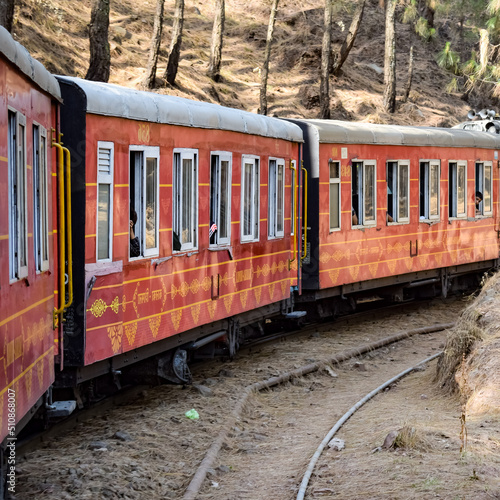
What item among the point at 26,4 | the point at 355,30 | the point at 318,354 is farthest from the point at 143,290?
the point at 355,30

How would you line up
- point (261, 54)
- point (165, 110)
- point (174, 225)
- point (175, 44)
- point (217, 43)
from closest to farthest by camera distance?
point (165, 110) → point (174, 225) → point (175, 44) → point (217, 43) → point (261, 54)

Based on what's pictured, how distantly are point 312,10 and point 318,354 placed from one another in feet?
112

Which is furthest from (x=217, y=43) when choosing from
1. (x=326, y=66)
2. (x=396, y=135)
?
(x=396, y=135)

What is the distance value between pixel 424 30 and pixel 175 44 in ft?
57.0

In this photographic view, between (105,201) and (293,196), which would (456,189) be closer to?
(293,196)

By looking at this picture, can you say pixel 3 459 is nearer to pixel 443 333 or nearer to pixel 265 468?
pixel 265 468

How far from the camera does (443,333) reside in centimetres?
1573

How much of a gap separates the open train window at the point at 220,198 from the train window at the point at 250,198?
0.51 m

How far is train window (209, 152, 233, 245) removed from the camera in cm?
1084

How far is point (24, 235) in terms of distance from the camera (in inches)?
228

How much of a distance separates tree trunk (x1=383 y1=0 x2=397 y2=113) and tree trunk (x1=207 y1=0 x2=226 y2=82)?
619cm

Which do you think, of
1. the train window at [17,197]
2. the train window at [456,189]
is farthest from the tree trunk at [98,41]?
the train window at [17,197]

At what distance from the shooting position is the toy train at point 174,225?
6059mm

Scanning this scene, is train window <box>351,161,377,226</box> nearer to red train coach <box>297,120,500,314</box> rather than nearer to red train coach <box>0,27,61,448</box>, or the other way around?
red train coach <box>297,120,500,314</box>
